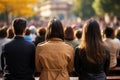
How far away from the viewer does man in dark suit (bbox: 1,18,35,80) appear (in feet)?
20.1

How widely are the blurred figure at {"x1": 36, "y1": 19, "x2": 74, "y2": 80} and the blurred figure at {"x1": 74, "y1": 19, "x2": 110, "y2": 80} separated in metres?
0.18

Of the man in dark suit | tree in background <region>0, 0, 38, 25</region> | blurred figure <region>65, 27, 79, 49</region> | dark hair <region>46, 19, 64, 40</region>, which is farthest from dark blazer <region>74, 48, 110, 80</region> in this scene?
tree in background <region>0, 0, 38, 25</region>

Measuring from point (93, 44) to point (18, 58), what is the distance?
3.65 ft

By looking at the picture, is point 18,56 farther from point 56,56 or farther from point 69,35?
point 69,35

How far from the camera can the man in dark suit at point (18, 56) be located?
6125 mm

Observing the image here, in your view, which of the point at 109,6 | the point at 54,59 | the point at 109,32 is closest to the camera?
the point at 54,59

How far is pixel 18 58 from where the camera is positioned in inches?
244

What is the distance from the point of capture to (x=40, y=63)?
6176 mm

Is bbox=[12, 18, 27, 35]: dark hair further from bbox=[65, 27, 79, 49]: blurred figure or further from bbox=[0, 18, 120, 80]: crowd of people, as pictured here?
bbox=[65, 27, 79, 49]: blurred figure

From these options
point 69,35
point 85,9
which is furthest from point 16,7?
point 69,35

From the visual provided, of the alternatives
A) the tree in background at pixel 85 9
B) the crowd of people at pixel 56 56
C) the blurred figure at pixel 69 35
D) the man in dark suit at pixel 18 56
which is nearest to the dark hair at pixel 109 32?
the blurred figure at pixel 69 35

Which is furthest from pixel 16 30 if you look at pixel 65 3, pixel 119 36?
pixel 65 3

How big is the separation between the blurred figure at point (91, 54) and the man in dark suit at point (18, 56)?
702 millimetres

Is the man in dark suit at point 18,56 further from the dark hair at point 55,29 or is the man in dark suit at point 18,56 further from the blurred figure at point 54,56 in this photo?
the dark hair at point 55,29
